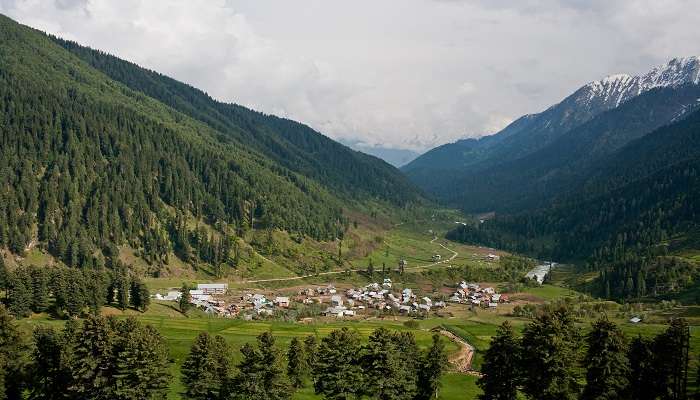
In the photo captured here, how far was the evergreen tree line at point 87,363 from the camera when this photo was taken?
6806 centimetres

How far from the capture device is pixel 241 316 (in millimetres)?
160625

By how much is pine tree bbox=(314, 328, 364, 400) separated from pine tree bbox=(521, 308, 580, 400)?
820 inches

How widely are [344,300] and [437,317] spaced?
35.9 m

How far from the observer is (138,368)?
223 feet

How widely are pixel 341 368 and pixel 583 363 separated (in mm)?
28135

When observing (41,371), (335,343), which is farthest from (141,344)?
(335,343)

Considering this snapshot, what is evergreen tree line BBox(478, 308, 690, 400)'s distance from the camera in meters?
58.3

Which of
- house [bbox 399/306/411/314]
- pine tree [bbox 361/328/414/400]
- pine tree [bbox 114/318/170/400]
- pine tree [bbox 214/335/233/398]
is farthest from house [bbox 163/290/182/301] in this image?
pine tree [bbox 361/328/414/400]

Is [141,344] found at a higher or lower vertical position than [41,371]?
higher

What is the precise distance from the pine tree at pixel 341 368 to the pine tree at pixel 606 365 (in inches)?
1041

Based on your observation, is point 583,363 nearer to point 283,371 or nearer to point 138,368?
point 283,371

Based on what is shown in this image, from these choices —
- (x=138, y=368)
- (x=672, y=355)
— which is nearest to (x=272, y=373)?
(x=138, y=368)

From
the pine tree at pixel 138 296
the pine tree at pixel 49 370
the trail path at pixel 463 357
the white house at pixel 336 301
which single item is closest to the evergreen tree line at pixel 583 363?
the trail path at pixel 463 357

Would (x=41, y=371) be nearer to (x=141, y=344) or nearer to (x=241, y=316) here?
(x=141, y=344)
